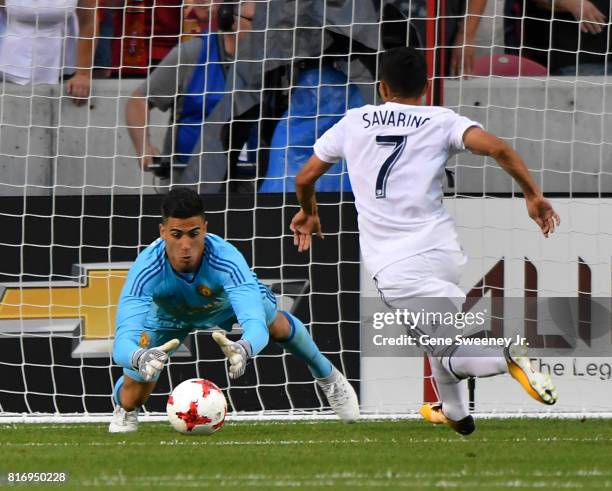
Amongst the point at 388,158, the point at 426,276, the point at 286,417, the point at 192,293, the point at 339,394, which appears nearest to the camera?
the point at 426,276

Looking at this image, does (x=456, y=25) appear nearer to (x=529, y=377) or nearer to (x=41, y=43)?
(x=41, y=43)

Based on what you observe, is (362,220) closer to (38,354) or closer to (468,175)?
(468,175)

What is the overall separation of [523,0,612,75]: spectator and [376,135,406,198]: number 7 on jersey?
308 cm

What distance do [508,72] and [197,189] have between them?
2317mm

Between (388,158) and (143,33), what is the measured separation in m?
3.73

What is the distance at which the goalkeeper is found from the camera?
21.6 feet

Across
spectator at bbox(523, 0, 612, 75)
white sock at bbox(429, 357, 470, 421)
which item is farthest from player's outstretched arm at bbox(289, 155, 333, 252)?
spectator at bbox(523, 0, 612, 75)

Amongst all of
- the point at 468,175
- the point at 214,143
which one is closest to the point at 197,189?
the point at 214,143

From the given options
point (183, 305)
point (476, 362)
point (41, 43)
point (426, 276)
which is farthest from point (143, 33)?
point (476, 362)

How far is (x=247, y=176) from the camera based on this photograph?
31.4 ft

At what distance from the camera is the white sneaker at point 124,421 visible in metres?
7.65

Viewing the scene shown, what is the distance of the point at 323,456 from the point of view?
240 inches

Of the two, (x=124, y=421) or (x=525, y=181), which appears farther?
(x=124, y=421)

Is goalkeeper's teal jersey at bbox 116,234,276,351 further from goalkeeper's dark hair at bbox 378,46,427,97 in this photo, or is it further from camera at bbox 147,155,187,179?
camera at bbox 147,155,187,179
